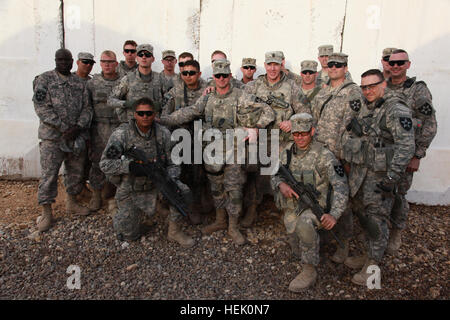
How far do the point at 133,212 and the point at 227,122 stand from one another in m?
1.82

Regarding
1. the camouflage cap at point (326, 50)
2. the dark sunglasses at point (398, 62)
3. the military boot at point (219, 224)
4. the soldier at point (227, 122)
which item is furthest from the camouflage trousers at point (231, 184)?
the camouflage cap at point (326, 50)

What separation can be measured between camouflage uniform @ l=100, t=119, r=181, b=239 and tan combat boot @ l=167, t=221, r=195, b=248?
0.11 metres

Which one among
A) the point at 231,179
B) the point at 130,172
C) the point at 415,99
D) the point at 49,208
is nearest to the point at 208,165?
the point at 231,179

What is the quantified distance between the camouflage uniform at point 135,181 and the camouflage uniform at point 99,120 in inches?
45.6

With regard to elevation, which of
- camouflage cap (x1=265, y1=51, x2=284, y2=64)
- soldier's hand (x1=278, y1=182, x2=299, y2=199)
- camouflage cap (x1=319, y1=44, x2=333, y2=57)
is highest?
camouflage cap (x1=319, y1=44, x2=333, y2=57)

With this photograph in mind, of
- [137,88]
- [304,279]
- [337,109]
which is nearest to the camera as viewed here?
[304,279]

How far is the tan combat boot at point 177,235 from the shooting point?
4.73 meters

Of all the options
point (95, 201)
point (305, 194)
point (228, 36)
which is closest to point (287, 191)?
point (305, 194)

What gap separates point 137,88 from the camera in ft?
17.9

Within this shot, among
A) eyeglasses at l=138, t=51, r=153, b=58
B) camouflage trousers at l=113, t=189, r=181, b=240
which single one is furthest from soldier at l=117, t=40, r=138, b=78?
camouflage trousers at l=113, t=189, r=181, b=240

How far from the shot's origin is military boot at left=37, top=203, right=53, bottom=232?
5004mm

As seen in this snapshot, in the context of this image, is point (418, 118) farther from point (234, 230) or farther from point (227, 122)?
point (234, 230)

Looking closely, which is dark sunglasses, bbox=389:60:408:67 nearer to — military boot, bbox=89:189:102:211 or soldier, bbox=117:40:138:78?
soldier, bbox=117:40:138:78

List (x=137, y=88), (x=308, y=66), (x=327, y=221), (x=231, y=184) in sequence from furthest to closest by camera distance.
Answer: (x=137, y=88)
(x=308, y=66)
(x=231, y=184)
(x=327, y=221)
